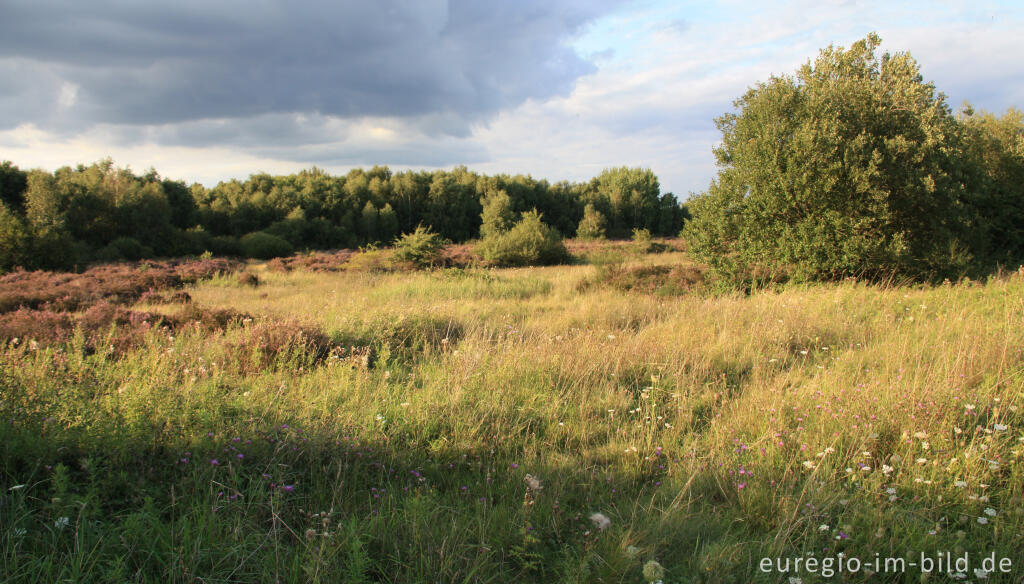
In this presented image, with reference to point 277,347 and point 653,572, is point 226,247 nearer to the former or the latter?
point 277,347

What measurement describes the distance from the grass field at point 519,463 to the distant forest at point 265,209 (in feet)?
42.0

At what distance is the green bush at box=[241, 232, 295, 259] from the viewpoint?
35375mm

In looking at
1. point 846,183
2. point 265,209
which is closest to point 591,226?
point 265,209

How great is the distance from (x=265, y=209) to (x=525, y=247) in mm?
31936

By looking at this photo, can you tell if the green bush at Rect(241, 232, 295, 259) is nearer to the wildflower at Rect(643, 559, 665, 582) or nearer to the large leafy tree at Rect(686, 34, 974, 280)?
the large leafy tree at Rect(686, 34, 974, 280)

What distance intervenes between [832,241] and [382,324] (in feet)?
32.6

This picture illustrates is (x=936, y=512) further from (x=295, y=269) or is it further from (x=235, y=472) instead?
(x=295, y=269)

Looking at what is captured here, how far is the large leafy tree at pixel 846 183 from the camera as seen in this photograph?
10453 millimetres

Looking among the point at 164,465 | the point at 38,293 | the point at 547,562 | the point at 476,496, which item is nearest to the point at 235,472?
the point at 164,465

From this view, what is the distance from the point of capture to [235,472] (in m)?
2.69

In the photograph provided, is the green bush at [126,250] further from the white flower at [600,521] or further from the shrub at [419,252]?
the white flower at [600,521]

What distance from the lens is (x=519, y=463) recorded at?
3232 mm

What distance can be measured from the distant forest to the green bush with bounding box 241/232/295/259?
11cm

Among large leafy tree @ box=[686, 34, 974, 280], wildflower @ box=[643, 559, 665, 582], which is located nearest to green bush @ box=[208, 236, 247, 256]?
large leafy tree @ box=[686, 34, 974, 280]
